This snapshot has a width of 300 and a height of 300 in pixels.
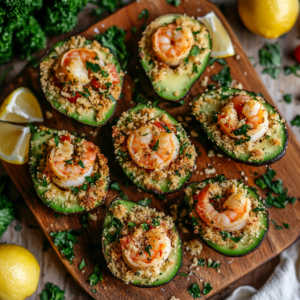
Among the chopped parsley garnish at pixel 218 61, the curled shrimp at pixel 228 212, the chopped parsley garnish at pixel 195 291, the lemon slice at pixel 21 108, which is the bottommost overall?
the chopped parsley garnish at pixel 195 291

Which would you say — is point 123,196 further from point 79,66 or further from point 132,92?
point 79,66

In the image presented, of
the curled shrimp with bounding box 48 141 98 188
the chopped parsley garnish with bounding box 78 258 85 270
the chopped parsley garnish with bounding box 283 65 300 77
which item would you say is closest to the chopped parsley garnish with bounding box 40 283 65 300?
the chopped parsley garnish with bounding box 78 258 85 270

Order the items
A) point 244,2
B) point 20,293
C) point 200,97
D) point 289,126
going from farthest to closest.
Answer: point 289,126, point 244,2, point 200,97, point 20,293

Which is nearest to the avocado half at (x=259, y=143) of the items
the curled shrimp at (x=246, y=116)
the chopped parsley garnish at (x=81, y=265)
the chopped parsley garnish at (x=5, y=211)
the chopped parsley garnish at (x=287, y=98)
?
the curled shrimp at (x=246, y=116)

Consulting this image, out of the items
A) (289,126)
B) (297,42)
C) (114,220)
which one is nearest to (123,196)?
(114,220)

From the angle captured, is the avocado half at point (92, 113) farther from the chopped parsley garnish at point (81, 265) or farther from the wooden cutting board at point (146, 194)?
the chopped parsley garnish at point (81, 265)
